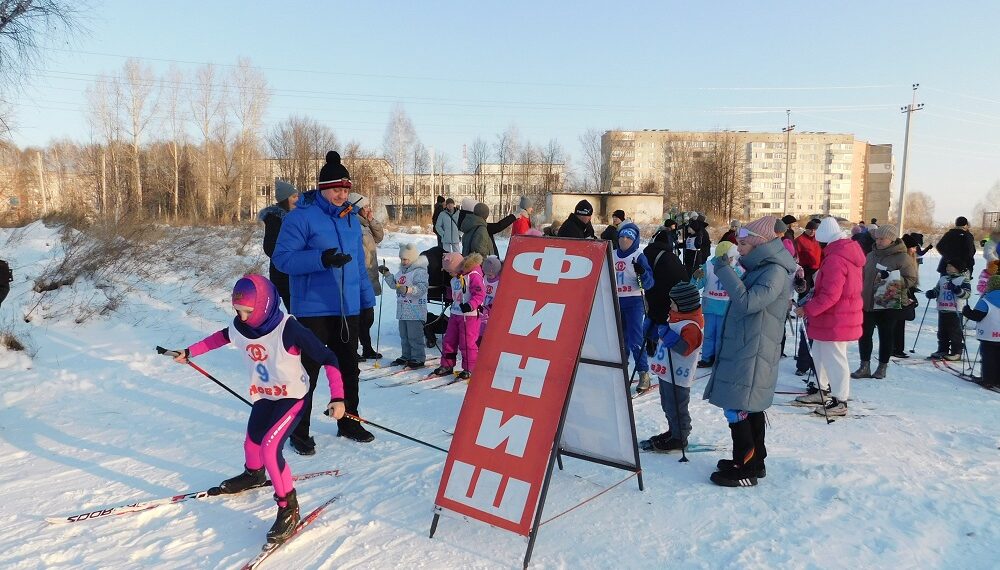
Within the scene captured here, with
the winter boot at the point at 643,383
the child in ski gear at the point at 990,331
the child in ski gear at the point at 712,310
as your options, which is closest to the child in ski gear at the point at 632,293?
the winter boot at the point at 643,383

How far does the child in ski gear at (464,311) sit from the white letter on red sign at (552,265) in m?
3.51

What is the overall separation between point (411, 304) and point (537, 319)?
452 centimetres

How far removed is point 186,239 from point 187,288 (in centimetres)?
487

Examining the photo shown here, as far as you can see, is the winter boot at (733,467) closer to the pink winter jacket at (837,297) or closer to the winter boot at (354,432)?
the pink winter jacket at (837,297)

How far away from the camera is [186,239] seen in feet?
50.9

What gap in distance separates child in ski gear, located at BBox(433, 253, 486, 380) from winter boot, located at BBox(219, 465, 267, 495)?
11.0ft

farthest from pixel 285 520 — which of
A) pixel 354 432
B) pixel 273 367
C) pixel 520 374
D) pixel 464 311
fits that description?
pixel 464 311

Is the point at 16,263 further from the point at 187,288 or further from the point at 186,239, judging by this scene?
the point at 186,239

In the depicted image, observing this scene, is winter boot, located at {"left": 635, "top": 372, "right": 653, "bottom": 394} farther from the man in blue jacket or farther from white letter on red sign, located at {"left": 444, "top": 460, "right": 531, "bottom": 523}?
white letter on red sign, located at {"left": 444, "top": 460, "right": 531, "bottom": 523}

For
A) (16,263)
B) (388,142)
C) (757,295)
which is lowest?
(16,263)

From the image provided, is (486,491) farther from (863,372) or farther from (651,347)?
(863,372)

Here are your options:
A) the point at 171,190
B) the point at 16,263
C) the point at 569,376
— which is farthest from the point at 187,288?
the point at 171,190

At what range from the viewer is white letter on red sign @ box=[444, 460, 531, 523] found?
3.22 meters

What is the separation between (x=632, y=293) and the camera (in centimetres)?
690
